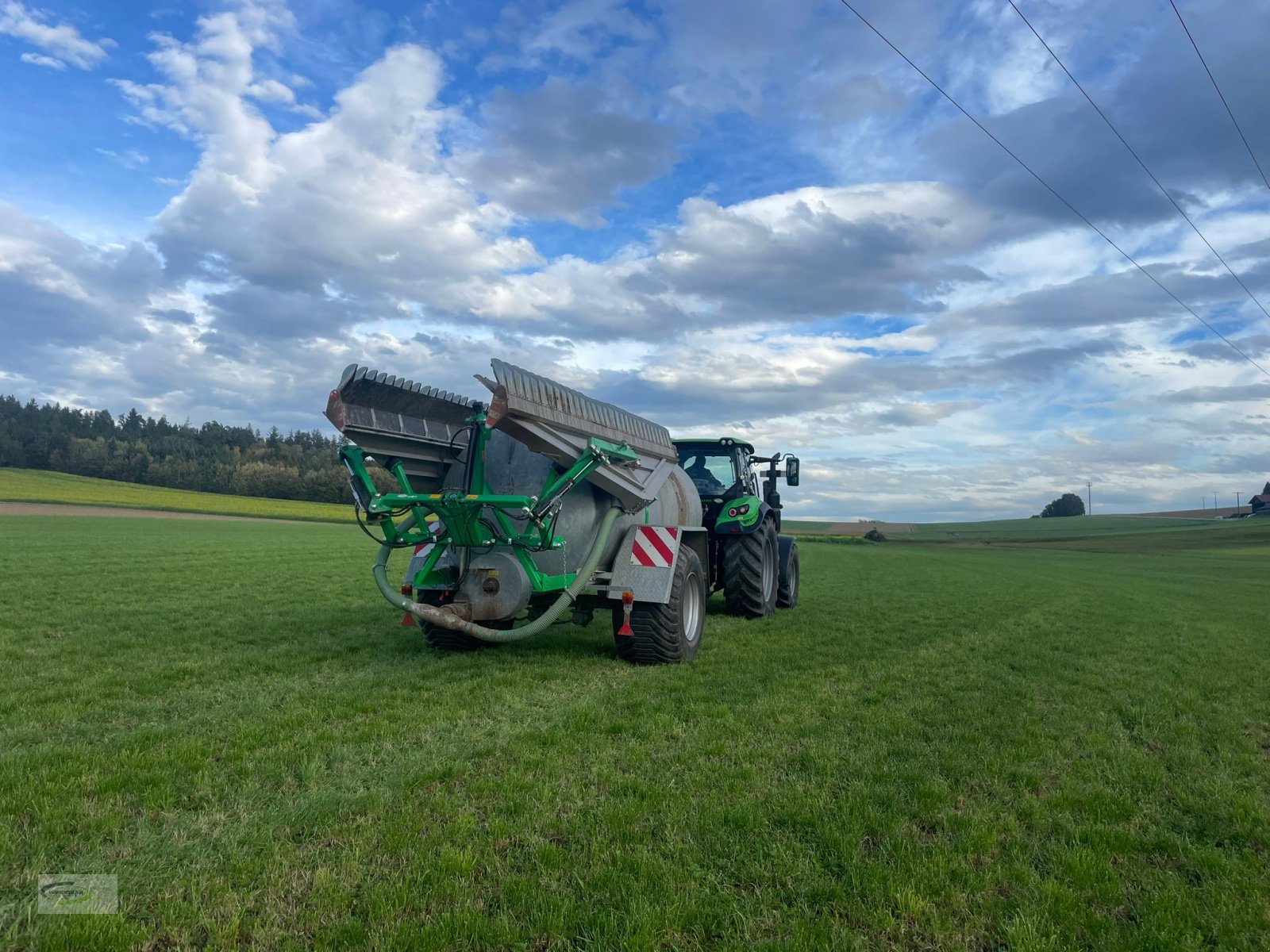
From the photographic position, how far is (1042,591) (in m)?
18.3

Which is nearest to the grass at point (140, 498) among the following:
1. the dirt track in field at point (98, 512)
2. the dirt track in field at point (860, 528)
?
the dirt track in field at point (98, 512)

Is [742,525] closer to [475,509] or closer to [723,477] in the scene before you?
[723,477]

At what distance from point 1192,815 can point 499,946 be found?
371 centimetres

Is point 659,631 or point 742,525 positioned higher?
point 742,525

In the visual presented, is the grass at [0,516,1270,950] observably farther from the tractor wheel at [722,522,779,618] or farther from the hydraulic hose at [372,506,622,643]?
the tractor wheel at [722,522,779,618]

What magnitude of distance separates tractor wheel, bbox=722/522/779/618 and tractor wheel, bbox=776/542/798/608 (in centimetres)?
124

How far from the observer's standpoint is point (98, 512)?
4447 cm

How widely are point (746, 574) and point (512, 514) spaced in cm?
493

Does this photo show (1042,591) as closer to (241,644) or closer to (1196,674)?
(1196,674)

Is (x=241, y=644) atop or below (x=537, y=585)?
below

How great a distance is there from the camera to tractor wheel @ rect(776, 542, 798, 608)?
13188 mm

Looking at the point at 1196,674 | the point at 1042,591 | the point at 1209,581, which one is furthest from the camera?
the point at 1209,581

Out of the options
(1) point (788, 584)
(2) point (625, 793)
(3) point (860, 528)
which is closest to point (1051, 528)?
(3) point (860, 528)

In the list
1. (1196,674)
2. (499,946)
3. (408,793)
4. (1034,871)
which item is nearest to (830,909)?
(1034,871)
